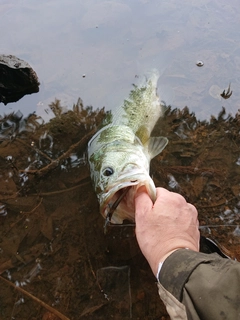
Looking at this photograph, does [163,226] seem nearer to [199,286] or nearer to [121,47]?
[199,286]

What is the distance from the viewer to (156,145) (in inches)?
126

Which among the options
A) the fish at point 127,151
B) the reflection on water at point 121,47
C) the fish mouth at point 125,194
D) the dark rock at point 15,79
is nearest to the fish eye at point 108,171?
the fish at point 127,151

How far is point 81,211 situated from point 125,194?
101 cm

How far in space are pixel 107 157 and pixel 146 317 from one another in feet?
4.49

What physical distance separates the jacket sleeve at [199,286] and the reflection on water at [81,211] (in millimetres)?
1012

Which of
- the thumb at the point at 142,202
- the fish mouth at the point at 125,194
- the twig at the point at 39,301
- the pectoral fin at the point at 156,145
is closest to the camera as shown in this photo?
the thumb at the point at 142,202

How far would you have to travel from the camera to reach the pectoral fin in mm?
3129

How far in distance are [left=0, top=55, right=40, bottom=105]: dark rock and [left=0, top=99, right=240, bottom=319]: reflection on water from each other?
0.69 meters

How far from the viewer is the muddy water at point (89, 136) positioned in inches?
102

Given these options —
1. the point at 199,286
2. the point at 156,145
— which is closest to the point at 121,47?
the point at 156,145

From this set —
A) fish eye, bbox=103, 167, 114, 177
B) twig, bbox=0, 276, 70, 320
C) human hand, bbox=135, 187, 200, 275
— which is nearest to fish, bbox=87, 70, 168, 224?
fish eye, bbox=103, 167, 114, 177

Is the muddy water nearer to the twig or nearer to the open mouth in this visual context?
the twig

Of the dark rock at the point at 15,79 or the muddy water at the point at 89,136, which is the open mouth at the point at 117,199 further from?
the dark rock at the point at 15,79

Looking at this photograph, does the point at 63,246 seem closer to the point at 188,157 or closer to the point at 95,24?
the point at 188,157
